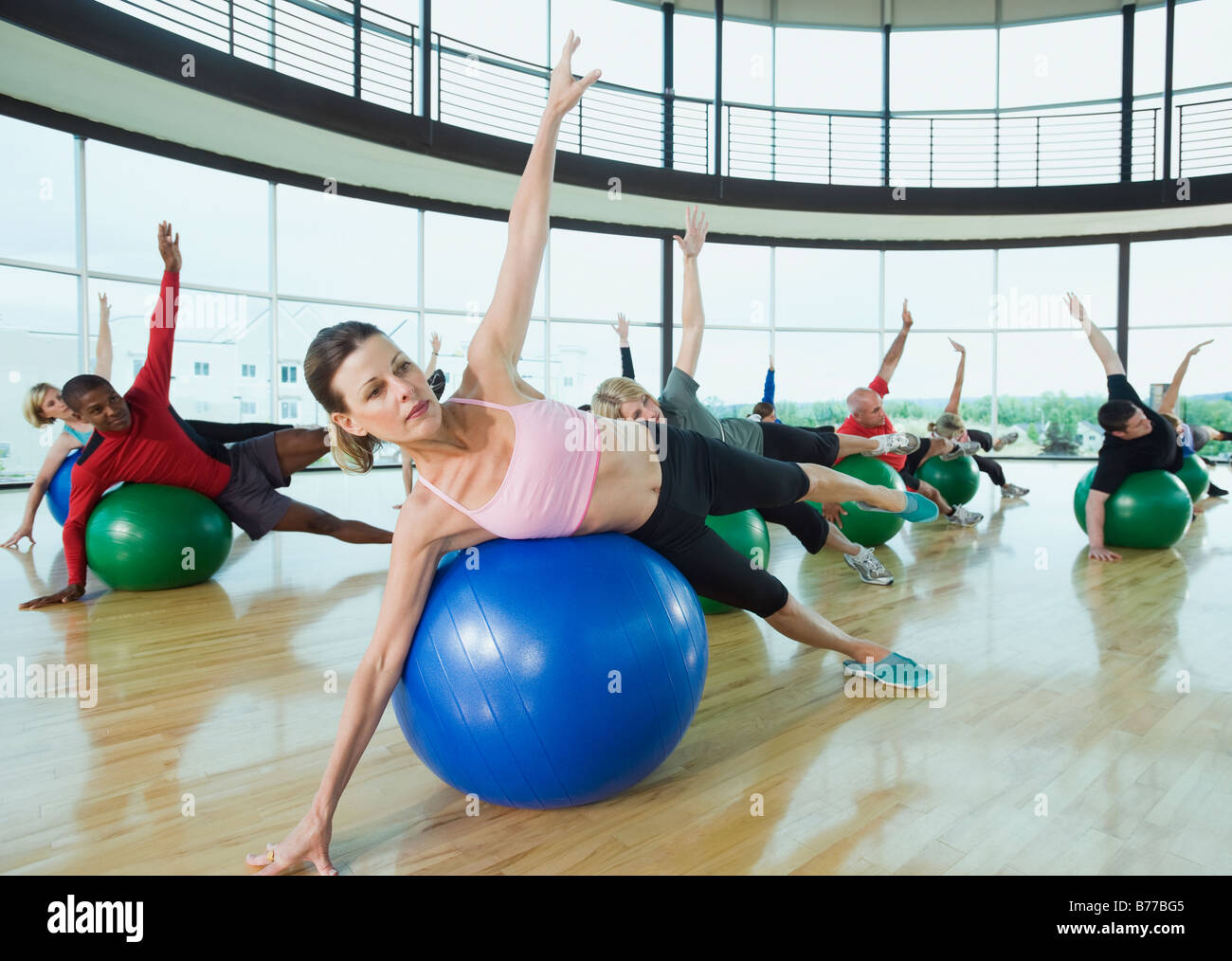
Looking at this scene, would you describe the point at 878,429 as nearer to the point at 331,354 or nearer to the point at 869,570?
the point at 869,570

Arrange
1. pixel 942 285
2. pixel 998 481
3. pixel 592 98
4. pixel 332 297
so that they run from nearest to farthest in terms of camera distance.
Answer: pixel 998 481 < pixel 332 297 < pixel 592 98 < pixel 942 285

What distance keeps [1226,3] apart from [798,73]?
15.6 feet

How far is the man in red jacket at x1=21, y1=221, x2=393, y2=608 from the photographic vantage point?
10.1 ft

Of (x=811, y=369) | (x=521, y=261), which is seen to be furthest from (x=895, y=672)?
(x=811, y=369)

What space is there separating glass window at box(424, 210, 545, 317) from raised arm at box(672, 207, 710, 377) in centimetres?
558

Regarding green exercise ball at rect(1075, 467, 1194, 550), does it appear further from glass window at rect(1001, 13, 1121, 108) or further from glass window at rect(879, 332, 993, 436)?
glass window at rect(1001, 13, 1121, 108)

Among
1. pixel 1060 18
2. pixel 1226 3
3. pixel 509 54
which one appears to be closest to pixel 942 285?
pixel 1060 18

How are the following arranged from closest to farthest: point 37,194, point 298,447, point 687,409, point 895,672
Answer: point 895,672 → point 687,409 → point 298,447 → point 37,194

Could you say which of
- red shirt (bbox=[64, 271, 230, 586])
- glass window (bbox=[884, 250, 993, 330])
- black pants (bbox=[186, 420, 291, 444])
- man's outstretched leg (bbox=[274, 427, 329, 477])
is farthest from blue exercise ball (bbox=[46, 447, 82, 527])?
glass window (bbox=[884, 250, 993, 330])

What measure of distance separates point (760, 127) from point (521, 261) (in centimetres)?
871

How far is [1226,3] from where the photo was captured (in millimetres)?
8586

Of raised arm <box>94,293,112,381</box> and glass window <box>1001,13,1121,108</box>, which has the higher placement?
glass window <box>1001,13,1121,108</box>

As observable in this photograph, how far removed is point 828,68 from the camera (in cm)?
951
